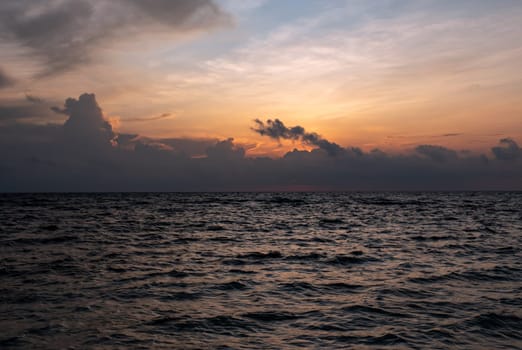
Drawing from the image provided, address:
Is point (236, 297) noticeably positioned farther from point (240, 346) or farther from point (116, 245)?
point (116, 245)

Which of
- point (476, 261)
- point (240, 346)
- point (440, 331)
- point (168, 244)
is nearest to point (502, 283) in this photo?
point (476, 261)

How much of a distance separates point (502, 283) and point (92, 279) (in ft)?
47.7

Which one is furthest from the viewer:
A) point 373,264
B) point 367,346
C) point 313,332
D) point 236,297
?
point 373,264

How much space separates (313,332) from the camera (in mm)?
9500

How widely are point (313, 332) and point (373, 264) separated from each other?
9.57m

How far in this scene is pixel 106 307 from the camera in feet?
37.7

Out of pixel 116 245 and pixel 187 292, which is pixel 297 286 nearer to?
pixel 187 292

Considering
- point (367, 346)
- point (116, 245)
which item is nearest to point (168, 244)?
point (116, 245)

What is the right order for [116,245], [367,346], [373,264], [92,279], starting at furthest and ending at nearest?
1. [116,245]
2. [373,264]
3. [92,279]
4. [367,346]

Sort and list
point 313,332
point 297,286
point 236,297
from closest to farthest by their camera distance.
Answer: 1. point 313,332
2. point 236,297
3. point 297,286

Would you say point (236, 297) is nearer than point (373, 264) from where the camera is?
Yes

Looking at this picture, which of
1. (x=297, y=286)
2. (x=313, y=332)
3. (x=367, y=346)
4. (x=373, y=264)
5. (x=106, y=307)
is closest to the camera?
(x=367, y=346)

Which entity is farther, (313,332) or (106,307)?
(106,307)

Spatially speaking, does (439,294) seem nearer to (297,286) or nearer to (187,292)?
(297,286)
